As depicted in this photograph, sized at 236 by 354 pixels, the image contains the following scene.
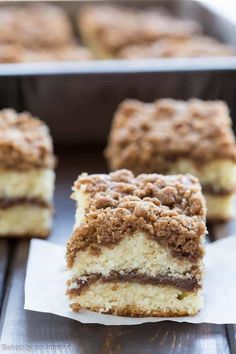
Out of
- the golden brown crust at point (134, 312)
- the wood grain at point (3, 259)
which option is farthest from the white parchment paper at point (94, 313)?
the wood grain at point (3, 259)

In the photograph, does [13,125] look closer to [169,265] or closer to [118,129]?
[118,129]

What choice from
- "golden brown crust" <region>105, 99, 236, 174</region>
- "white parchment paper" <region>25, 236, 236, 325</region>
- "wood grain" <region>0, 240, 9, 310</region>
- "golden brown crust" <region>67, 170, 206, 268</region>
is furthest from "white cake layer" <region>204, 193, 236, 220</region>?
"wood grain" <region>0, 240, 9, 310</region>

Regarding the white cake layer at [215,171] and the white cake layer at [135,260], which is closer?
the white cake layer at [135,260]

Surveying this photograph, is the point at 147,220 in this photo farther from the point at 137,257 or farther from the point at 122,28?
the point at 122,28

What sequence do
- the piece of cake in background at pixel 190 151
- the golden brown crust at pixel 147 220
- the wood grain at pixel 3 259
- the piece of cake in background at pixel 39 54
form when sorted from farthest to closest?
the piece of cake in background at pixel 39 54 < the piece of cake in background at pixel 190 151 < the wood grain at pixel 3 259 < the golden brown crust at pixel 147 220

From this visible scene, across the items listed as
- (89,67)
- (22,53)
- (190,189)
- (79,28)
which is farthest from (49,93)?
(79,28)

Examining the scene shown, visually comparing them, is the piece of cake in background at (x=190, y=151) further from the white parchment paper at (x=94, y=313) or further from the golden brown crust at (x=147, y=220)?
the golden brown crust at (x=147, y=220)

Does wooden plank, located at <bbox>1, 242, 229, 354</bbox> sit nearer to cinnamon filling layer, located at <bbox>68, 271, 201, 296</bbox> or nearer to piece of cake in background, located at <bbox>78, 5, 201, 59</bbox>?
cinnamon filling layer, located at <bbox>68, 271, 201, 296</bbox>

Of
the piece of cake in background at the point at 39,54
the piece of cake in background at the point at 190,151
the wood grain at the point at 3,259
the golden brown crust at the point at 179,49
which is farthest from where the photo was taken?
the golden brown crust at the point at 179,49
